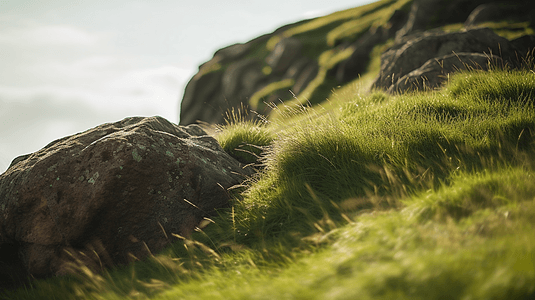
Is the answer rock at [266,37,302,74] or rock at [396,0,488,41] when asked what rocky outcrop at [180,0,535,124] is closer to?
rock at [396,0,488,41]

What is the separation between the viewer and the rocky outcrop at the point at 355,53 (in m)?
10.6

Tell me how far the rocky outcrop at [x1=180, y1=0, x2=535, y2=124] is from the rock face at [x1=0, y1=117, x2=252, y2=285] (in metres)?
2.61

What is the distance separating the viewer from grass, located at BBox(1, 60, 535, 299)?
2064 mm

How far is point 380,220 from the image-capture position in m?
2.93

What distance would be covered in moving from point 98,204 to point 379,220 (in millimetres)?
4118

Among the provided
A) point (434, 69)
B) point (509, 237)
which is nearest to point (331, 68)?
point (434, 69)

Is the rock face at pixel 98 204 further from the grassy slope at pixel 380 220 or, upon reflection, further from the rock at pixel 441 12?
the rock at pixel 441 12

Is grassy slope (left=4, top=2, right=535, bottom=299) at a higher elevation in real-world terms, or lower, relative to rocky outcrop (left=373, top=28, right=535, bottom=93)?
lower

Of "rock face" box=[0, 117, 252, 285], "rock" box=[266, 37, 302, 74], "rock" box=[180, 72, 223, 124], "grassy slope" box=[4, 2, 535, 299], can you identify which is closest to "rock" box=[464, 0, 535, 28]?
"grassy slope" box=[4, 2, 535, 299]

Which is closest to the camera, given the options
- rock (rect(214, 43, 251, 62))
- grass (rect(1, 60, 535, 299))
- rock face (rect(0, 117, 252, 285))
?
grass (rect(1, 60, 535, 299))

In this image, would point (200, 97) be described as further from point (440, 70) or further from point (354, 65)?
point (440, 70)

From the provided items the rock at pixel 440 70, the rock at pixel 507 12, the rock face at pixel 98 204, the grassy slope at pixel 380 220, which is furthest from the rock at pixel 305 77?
the rock face at pixel 98 204

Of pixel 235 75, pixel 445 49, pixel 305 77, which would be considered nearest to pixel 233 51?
pixel 235 75

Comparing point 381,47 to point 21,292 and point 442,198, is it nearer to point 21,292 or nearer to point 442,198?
point 442,198
